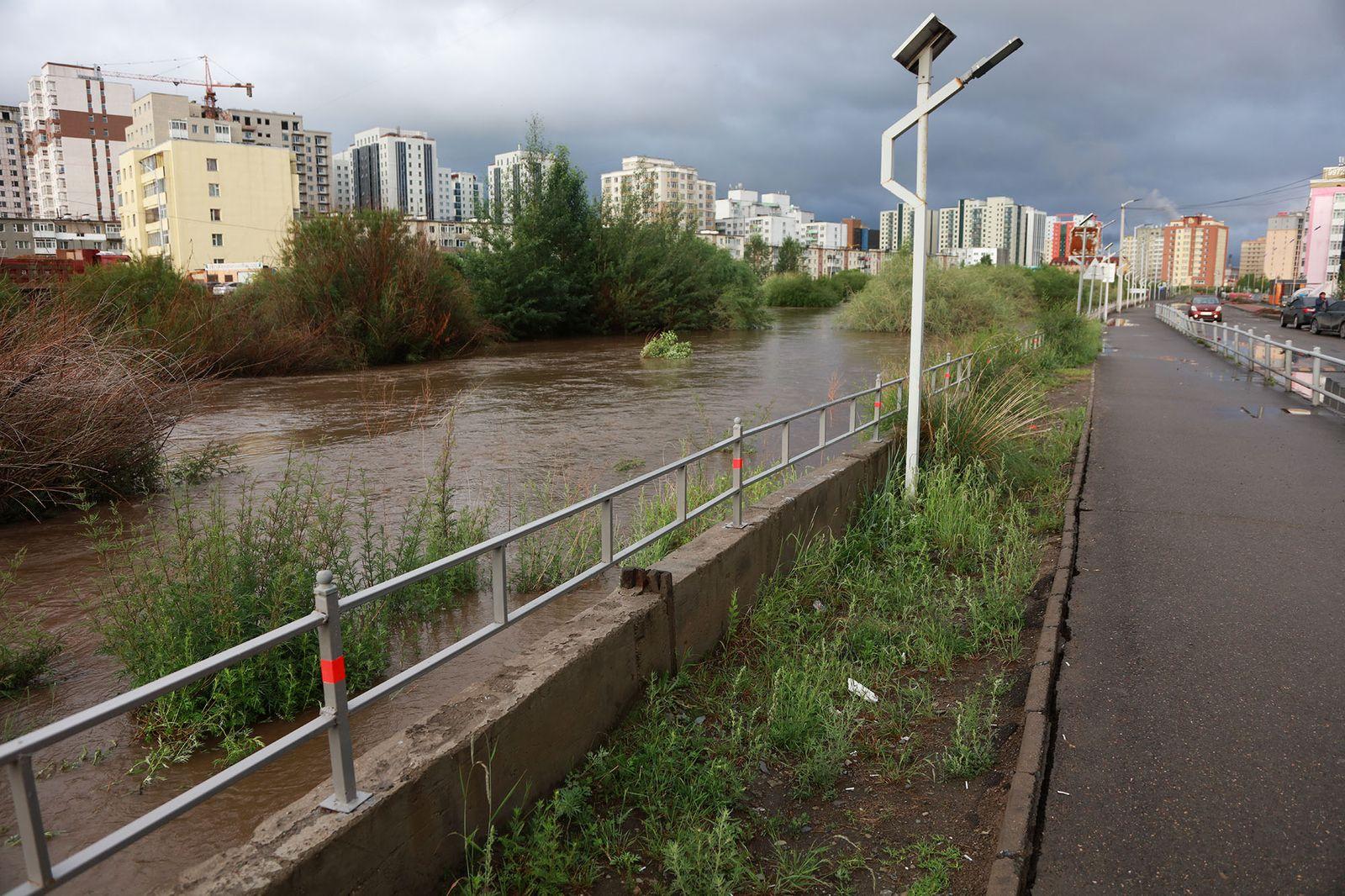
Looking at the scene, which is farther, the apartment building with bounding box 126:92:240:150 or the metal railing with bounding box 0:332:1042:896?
the apartment building with bounding box 126:92:240:150

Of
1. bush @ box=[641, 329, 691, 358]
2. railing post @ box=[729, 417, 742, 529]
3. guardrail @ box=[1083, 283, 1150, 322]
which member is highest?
guardrail @ box=[1083, 283, 1150, 322]

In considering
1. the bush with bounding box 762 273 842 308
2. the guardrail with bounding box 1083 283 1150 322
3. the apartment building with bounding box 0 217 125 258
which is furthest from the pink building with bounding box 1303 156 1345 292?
the apartment building with bounding box 0 217 125 258

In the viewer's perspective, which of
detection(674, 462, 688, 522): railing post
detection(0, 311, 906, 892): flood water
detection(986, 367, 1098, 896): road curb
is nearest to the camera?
detection(986, 367, 1098, 896): road curb

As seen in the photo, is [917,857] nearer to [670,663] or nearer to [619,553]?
[670,663]

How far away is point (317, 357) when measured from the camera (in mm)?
25625

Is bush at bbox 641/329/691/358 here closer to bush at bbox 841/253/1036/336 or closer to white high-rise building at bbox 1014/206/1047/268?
bush at bbox 841/253/1036/336

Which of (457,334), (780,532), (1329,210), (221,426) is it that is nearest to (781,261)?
(1329,210)

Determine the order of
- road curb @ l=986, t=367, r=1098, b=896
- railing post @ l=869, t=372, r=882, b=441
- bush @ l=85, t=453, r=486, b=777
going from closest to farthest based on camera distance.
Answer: road curb @ l=986, t=367, r=1098, b=896
bush @ l=85, t=453, r=486, b=777
railing post @ l=869, t=372, r=882, b=441

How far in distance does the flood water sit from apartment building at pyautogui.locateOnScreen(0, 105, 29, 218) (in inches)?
6973

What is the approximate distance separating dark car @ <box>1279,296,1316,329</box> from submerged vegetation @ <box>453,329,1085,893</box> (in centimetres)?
4329

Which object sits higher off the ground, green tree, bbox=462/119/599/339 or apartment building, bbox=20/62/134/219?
apartment building, bbox=20/62/134/219

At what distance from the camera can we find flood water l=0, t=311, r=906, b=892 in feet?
13.5

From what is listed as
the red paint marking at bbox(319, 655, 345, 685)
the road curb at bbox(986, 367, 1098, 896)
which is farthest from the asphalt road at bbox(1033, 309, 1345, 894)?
the red paint marking at bbox(319, 655, 345, 685)

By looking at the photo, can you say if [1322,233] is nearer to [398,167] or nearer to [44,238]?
[44,238]
